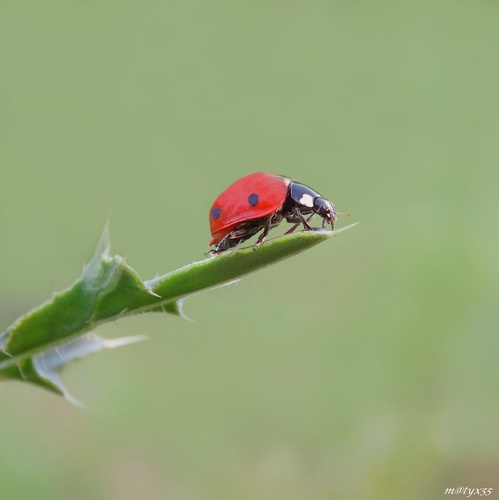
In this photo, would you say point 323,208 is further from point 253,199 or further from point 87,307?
point 87,307

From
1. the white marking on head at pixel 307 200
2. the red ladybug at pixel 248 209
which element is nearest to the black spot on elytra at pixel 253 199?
the red ladybug at pixel 248 209

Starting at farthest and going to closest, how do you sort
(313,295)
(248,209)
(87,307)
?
1. (313,295)
2. (248,209)
3. (87,307)

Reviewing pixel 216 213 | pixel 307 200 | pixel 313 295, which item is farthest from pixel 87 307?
pixel 313 295

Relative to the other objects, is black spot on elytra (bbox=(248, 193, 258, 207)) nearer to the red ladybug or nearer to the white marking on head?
the red ladybug

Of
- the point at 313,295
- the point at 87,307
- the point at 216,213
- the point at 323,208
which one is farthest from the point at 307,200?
the point at 313,295

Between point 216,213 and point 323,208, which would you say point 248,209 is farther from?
point 323,208

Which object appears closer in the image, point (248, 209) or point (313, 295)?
point (248, 209)

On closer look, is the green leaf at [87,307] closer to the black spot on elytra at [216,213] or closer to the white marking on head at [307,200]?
the black spot on elytra at [216,213]

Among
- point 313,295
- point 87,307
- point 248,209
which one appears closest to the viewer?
point 87,307

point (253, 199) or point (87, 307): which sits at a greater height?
point (253, 199)
